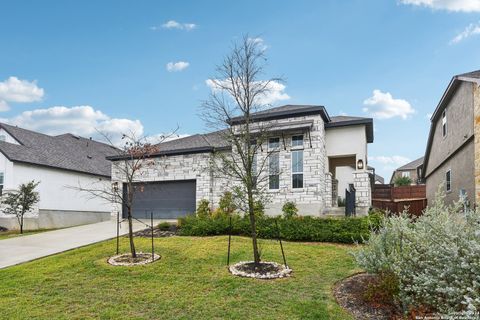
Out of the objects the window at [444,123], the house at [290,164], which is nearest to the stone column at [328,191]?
the house at [290,164]

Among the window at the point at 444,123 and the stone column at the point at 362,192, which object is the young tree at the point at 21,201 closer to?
the stone column at the point at 362,192

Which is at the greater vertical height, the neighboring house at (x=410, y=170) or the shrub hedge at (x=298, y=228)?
the neighboring house at (x=410, y=170)

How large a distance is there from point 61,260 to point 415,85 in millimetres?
13040

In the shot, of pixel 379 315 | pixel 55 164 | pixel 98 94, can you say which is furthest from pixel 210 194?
pixel 379 315

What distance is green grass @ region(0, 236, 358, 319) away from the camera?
5.12 m

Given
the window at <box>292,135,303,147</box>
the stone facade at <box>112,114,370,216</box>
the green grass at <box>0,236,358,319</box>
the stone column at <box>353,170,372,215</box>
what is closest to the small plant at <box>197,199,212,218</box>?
the stone facade at <box>112,114,370,216</box>

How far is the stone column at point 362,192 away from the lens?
44.6 ft

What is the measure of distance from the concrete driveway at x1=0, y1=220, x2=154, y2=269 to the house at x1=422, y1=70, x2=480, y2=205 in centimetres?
1149

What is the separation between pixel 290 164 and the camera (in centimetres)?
1433

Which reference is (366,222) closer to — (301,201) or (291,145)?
(301,201)

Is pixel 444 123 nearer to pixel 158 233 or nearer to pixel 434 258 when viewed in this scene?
pixel 434 258

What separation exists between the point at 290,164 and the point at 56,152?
15.5 metres

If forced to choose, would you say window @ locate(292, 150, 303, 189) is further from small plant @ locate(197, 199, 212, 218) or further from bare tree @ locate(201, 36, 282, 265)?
bare tree @ locate(201, 36, 282, 265)

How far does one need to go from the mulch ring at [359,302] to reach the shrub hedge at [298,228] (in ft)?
10.1
